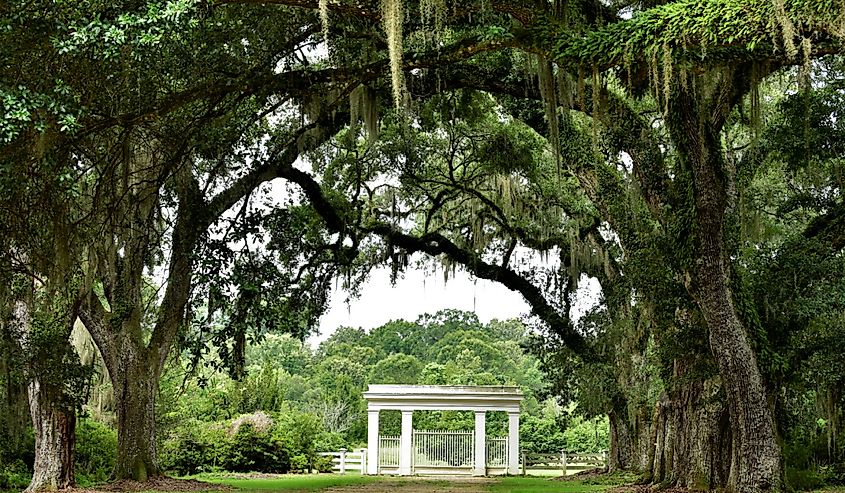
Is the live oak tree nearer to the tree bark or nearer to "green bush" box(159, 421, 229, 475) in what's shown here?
the tree bark

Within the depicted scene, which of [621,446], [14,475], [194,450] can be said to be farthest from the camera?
[194,450]

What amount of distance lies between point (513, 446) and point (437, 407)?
2.43m

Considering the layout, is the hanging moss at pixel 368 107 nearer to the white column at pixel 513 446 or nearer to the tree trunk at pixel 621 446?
the tree trunk at pixel 621 446

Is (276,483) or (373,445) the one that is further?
(373,445)

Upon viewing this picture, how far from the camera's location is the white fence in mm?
24531

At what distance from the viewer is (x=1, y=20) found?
7.00 m

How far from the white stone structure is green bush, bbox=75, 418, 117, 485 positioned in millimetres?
8730

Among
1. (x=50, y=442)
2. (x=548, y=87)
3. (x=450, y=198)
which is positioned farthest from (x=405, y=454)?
(x=548, y=87)

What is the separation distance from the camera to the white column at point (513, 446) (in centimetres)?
2438

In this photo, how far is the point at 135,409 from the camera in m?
13.2

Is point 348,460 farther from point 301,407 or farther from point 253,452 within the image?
point 301,407

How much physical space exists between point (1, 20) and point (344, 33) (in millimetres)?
3956

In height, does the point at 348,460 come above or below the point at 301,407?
below

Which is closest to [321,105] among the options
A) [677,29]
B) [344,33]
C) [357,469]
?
[344,33]
